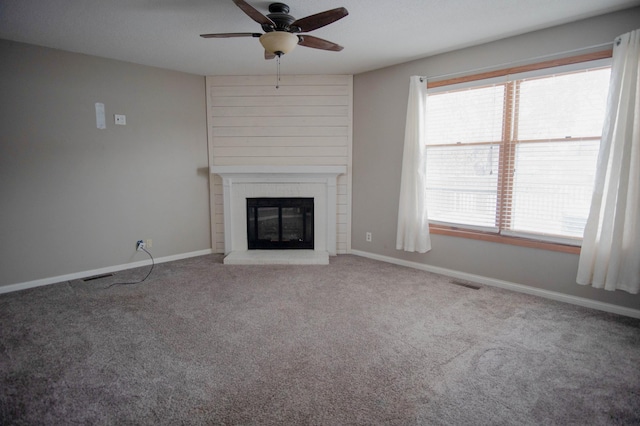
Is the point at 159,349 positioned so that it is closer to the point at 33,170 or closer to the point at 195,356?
the point at 195,356

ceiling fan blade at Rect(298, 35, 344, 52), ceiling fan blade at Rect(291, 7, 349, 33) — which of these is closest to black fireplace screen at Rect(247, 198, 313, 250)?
ceiling fan blade at Rect(298, 35, 344, 52)

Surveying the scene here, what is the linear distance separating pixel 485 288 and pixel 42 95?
16.1 ft

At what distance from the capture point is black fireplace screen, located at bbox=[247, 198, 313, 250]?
4.88m

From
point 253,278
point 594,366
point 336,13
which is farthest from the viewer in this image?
point 253,278

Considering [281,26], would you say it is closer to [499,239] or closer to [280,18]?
[280,18]

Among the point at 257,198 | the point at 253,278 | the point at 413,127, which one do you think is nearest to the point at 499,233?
the point at 413,127

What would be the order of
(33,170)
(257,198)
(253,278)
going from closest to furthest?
(33,170) → (253,278) → (257,198)

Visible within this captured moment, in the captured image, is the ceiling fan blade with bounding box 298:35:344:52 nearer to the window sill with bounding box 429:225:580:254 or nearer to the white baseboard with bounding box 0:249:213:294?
the window sill with bounding box 429:225:580:254

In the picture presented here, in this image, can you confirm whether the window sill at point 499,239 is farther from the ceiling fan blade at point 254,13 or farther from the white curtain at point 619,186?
the ceiling fan blade at point 254,13

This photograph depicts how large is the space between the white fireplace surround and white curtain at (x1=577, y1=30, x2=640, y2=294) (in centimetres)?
283

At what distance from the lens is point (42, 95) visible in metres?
3.60

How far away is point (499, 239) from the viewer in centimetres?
361

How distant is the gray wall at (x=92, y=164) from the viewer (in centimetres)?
350

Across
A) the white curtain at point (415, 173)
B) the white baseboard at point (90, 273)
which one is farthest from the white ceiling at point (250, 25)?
the white baseboard at point (90, 273)
